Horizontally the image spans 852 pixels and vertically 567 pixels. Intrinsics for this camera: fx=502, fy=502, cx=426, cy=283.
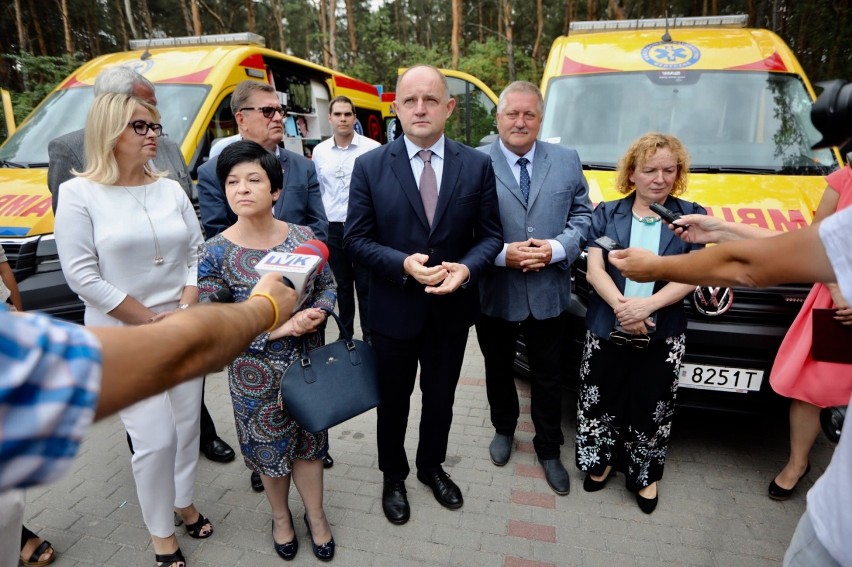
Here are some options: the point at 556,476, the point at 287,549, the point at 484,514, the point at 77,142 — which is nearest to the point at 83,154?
the point at 77,142

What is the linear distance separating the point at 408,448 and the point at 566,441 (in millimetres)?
1042

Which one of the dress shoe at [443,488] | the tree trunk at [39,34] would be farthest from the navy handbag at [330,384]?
the tree trunk at [39,34]

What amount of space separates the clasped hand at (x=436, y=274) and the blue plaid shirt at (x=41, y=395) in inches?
62.2

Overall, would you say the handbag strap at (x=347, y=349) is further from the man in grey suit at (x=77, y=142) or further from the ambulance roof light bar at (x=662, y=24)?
the ambulance roof light bar at (x=662, y=24)

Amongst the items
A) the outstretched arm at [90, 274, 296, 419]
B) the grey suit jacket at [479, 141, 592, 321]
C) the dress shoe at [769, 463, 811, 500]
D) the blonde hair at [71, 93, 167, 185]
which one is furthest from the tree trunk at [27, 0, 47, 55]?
the dress shoe at [769, 463, 811, 500]

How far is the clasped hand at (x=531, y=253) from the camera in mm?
2574

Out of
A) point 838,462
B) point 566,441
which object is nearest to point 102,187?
point 838,462

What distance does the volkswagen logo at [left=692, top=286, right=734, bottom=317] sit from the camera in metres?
2.63

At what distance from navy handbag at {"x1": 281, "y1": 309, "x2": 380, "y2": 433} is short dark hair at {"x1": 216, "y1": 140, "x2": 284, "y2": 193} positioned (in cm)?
65

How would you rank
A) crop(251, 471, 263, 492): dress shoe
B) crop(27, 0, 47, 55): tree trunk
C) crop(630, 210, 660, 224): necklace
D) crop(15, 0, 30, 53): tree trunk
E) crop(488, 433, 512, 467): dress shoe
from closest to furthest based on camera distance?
crop(630, 210, 660, 224): necklace < crop(251, 471, 263, 492): dress shoe < crop(488, 433, 512, 467): dress shoe < crop(15, 0, 30, 53): tree trunk < crop(27, 0, 47, 55): tree trunk

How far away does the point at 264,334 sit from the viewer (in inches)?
83.6

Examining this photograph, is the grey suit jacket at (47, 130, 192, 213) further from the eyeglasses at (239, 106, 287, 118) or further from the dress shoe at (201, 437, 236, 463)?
the dress shoe at (201, 437, 236, 463)

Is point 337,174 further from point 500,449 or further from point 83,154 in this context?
point 500,449

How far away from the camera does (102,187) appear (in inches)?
86.6
